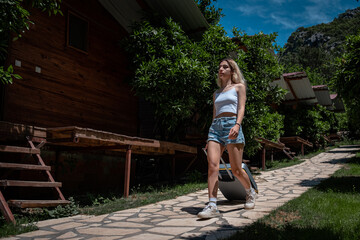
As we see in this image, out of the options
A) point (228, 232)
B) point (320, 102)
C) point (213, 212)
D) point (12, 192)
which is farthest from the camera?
point (320, 102)

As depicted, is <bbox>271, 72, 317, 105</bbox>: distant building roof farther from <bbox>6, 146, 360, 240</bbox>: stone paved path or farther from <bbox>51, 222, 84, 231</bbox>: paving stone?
<bbox>51, 222, 84, 231</bbox>: paving stone

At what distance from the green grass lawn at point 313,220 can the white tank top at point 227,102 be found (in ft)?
5.17

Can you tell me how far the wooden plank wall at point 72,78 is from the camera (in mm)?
7496

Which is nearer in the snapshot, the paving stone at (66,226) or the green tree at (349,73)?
the paving stone at (66,226)

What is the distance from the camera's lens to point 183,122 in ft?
37.6

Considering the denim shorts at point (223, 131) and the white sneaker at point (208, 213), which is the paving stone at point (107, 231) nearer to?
the white sneaker at point (208, 213)

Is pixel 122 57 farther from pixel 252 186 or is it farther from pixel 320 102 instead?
pixel 320 102

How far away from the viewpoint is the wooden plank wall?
750 centimetres

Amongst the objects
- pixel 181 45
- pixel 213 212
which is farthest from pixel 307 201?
pixel 181 45

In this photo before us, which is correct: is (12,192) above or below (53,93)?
below

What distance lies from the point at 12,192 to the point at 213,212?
4.86 meters

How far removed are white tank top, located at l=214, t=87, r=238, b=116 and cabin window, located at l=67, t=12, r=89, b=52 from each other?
5514 mm

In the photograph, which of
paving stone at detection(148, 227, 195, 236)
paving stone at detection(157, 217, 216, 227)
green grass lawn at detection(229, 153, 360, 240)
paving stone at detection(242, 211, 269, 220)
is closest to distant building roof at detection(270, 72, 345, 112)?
green grass lawn at detection(229, 153, 360, 240)

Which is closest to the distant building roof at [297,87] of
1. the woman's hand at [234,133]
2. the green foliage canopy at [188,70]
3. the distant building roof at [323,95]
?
the distant building roof at [323,95]
